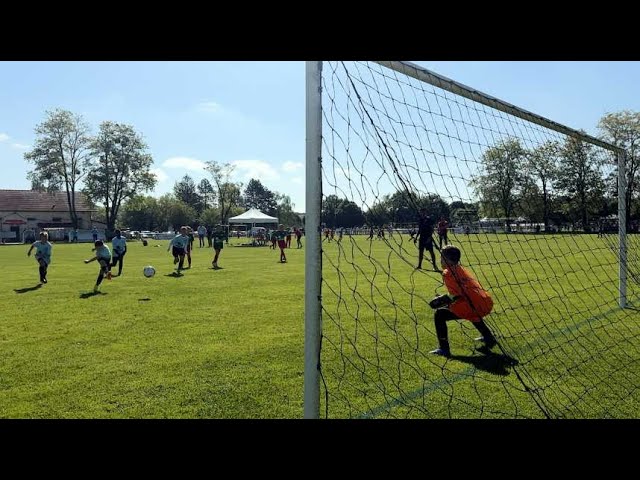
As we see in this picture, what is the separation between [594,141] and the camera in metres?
7.59

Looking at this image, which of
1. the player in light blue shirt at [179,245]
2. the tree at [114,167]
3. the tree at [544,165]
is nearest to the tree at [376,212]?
the tree at [544,165]

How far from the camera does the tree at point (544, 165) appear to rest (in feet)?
27.7

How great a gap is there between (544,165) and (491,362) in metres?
5.89

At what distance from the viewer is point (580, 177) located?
12.6 meters

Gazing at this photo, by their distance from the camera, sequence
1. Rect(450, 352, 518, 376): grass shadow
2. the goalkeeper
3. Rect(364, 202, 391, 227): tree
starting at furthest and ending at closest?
the goalkeeper, Rect(450, 352, 518, 376): grass shadow, Rect(364, 202, 391, 227): tree

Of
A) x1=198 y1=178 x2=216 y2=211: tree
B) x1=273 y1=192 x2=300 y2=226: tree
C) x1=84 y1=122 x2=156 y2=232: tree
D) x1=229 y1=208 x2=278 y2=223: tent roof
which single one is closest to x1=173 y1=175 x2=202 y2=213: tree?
x1=198 y1=178 x2=216 y2=211: tree

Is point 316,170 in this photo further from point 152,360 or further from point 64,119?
point 64,119

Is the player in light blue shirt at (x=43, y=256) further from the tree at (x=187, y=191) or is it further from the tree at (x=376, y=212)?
the tree at (x=187, y=191)

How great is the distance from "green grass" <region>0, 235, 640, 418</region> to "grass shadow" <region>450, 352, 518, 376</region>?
4 centimetres

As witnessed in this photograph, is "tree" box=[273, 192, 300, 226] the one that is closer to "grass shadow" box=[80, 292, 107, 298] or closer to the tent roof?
the tent roof

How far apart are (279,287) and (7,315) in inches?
226

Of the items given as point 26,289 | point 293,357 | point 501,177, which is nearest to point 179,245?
point 26,289

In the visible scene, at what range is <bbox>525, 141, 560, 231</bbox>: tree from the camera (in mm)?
8436

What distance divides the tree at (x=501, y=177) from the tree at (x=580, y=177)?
3.22 feet
